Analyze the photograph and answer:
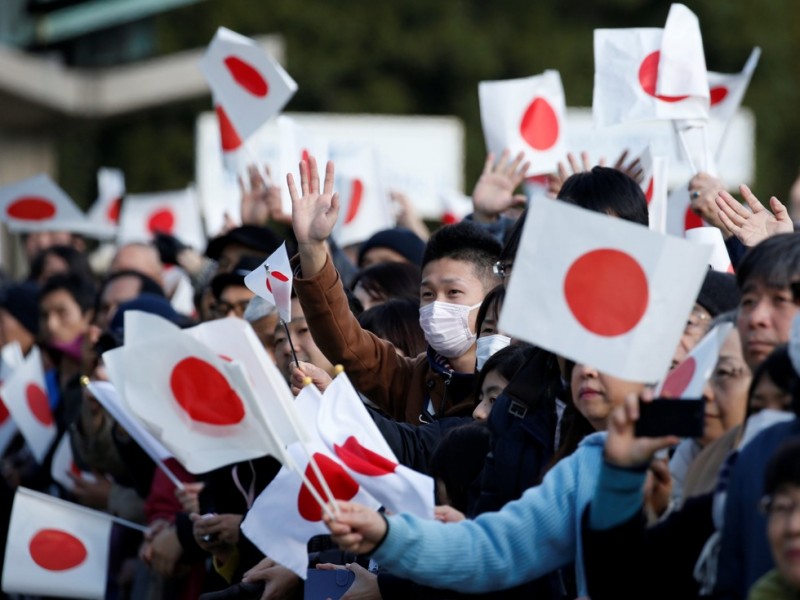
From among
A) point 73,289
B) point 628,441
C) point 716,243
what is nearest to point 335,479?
point 628,441

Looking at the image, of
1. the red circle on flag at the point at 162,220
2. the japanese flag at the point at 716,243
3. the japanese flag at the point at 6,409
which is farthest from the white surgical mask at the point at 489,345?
the red circle on flag at the point at 162,220

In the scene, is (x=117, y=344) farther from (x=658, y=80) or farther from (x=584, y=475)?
(x=584, y=475)

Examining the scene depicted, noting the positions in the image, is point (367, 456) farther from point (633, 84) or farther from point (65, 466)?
point (65, 466)

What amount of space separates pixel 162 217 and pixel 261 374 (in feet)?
26.4

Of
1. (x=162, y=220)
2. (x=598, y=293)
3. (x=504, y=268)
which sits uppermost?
(x=598, y=293)

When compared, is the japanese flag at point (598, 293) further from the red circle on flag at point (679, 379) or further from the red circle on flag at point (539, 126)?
the red circle on flag at point (539, 126)

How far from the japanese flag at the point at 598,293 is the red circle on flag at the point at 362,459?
0.66 meters

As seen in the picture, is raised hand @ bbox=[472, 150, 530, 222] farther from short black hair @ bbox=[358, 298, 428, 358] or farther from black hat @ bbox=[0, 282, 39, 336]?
black hat @ bbox=[0, 282, 39, 336]

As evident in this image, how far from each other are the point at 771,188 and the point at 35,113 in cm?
1555

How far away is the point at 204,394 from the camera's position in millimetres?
4164

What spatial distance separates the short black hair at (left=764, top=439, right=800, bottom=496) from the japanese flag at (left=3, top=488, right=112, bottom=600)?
404cm

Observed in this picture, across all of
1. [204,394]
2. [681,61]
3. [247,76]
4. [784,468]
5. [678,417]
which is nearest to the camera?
[784,468]

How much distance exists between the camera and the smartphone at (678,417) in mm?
3646

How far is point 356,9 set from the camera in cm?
2991
